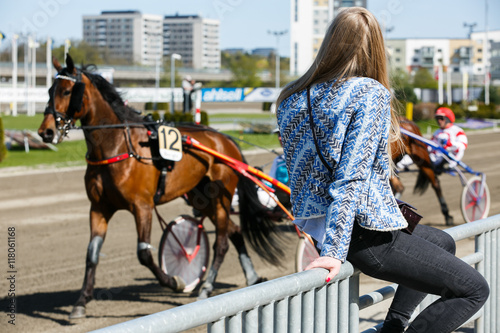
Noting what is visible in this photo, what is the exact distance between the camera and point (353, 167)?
1.94 metres

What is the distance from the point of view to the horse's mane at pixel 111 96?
511 centimetres

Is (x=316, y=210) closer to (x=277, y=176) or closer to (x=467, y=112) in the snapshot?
(x=277, y=176)

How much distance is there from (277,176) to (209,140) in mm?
1096

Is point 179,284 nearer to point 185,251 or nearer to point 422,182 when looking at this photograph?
point 185,251

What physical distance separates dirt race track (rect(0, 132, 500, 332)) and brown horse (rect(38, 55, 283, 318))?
262 mm

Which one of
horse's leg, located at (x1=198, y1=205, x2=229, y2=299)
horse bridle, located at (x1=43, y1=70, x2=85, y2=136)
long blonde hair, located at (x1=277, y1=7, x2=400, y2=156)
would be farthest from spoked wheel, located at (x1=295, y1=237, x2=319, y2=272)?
long blonde hair, located at (x1=277, y1=7, x2=400, y2=156)

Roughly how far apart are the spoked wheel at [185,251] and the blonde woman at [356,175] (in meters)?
3.67

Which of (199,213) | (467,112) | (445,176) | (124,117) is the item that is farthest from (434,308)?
(467,112)

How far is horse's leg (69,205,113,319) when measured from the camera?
4.60 meters

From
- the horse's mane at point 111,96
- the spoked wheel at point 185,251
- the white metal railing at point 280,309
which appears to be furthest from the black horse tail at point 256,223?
the white metal railing at point 280,309

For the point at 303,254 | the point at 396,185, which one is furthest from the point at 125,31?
the point at 303,254

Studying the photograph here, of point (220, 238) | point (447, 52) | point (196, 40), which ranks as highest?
point (196, 40)

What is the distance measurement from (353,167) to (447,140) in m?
7.10

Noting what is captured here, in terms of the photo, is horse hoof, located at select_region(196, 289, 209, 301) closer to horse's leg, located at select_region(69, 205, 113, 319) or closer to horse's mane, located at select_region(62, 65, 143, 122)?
horse's leg, located at select_region(69, 205, 113, 319)
